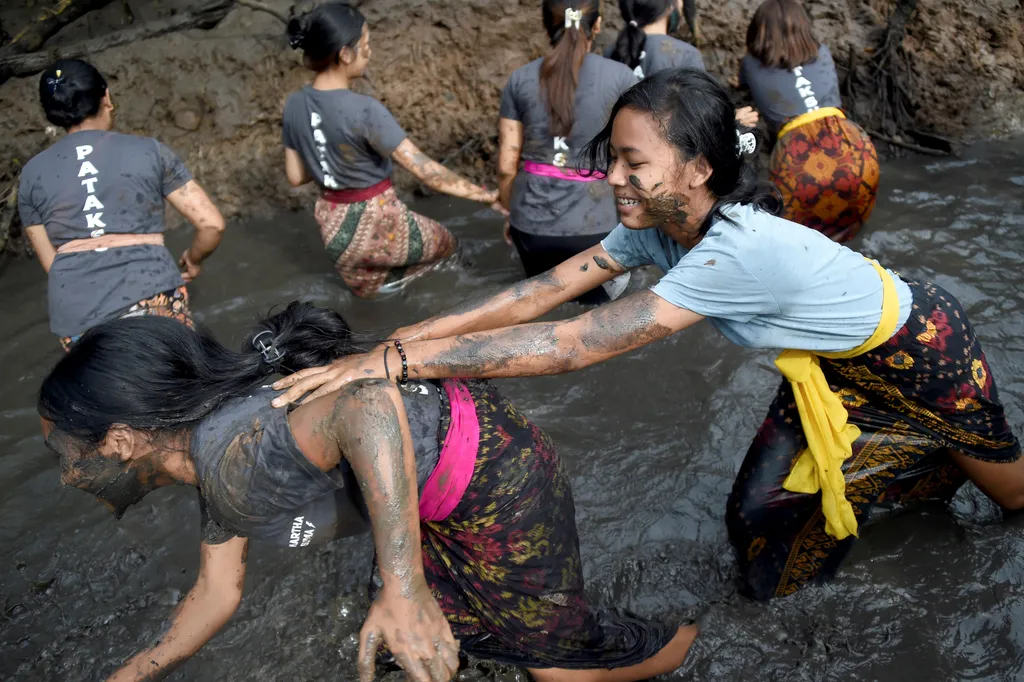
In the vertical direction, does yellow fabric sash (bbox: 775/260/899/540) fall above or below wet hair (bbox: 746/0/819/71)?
below

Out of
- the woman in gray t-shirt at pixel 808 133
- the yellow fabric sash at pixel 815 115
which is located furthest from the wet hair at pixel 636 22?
the yellow fabric sash at pixel 815 115

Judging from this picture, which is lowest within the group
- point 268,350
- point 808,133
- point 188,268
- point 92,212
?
point 188,268

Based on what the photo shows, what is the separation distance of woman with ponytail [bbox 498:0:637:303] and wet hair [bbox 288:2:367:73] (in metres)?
0.79

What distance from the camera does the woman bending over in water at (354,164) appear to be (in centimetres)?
391

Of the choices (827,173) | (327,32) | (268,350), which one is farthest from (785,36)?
(268,350)

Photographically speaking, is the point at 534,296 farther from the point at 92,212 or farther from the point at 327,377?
the point at 92,212

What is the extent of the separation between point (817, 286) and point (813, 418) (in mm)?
471

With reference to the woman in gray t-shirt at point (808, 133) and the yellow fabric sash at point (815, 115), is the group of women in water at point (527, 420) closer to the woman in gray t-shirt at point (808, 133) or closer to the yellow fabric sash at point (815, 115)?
the woman in gray t-shirt at point (808, 133)

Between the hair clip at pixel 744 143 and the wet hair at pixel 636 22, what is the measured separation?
2.35 meters

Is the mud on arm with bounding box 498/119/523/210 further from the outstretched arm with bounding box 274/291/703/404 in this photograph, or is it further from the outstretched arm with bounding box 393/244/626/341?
the outstretched arm with bounding box 274/291/703/404

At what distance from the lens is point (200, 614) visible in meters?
2.14

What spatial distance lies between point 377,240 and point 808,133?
2.31 meters

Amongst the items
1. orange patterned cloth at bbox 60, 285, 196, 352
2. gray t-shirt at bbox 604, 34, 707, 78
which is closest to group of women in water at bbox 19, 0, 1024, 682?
orange patterned cloth at bbox 60, 285, 196, 352

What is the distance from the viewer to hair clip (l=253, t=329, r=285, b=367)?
1958 mm
